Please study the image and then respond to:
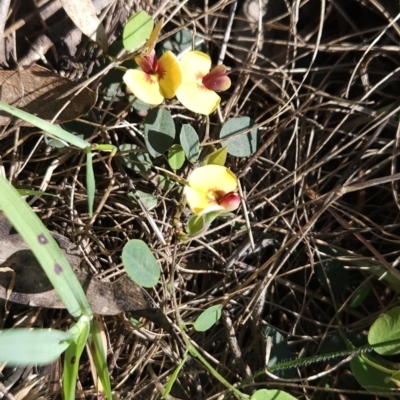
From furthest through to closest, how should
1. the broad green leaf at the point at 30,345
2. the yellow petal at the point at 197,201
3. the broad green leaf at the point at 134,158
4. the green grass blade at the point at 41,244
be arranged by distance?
1. the broad green leaf at the point at 134,158
2. the yellow petal at the point at 197,201
3. the green grass blade at the point at 41,244
4. the broad green leaf at the point at 30,345

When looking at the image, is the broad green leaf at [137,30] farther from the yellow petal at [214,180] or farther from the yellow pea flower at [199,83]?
the yellow petal at [214,180]

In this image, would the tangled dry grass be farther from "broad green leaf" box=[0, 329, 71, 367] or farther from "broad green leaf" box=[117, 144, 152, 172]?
"broad green leaf" box=[0, 329, 71, 367]

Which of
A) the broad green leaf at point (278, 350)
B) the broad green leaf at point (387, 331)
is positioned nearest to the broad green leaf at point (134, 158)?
the broad green leaf at point (278, 350)

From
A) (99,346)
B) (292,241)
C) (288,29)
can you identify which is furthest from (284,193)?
(99,346)

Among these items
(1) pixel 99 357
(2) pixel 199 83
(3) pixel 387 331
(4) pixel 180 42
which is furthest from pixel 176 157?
(3) pixel 387 331

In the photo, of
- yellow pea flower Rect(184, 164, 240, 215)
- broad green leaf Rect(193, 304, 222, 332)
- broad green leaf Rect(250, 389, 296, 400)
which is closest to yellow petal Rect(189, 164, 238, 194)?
yellow pea flower Rect(184, 164, 240, 215)
